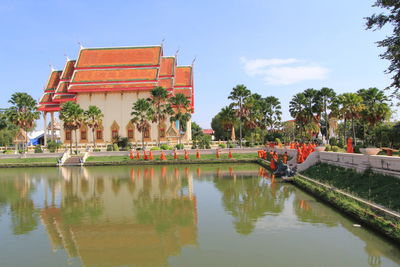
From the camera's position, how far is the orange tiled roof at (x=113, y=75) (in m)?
49.5

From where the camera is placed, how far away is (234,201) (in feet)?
47.6

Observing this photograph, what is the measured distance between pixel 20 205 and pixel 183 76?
4058 cm

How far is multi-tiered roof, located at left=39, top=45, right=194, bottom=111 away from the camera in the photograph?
49.2m

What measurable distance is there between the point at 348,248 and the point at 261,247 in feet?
6.55

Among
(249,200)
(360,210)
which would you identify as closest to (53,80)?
(249,200)

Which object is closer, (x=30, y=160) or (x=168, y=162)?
(x=168, y=162)

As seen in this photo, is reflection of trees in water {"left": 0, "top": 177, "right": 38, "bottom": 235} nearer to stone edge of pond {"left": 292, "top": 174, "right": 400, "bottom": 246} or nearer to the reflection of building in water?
the reflection of building in water

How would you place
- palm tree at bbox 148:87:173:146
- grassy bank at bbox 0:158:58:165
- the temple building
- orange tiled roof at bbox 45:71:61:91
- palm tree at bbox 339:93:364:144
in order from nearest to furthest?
palm tree at bbox 339:93:364:144
grassy bank at bbox 0:158:58:165
palm tree at bbox 148:87:173:146
the temple building
orange tiled roof at bbox 45:71:61:91

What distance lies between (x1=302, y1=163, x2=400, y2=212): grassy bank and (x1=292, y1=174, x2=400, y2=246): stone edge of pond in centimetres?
33

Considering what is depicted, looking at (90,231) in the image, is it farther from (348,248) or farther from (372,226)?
(372,226)

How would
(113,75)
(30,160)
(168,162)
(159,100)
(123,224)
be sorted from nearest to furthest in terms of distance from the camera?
(123,224)
(168,162)
(30,160)
(159,100)
(113,75)

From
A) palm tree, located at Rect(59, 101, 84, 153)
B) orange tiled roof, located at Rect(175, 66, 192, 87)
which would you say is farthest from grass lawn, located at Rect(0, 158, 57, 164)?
orange tiled roof, located at Rect(175, 66, 192, 87)

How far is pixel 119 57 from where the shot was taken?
52.3 meters

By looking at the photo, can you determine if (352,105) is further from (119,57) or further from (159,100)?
(119,57)
